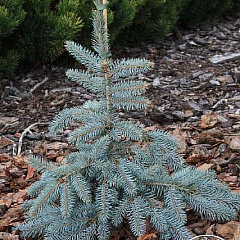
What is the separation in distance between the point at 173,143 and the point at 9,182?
3.52 ft

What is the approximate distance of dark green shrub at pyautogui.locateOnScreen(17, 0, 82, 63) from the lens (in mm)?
→ 4207

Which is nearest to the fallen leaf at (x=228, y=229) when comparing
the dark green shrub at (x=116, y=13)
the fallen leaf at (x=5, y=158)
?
the fallen leaf at (x=5, y=158)

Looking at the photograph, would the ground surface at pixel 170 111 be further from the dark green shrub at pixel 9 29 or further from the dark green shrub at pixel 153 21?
the dark green shrub at pixel 9 29

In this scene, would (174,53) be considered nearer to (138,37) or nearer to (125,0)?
(138,37)

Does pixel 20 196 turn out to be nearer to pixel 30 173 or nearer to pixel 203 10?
pixel 30 173

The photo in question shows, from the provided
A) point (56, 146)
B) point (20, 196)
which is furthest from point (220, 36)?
point (20, 196)

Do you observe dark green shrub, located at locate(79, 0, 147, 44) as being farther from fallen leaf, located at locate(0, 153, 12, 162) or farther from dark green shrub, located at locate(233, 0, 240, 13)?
dark green shrub, located at locate(233, 0, 240, 13)

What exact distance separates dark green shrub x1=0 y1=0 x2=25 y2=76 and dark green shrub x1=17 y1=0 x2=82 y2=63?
0.11m

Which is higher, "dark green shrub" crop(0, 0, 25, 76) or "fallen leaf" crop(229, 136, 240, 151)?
"dark green shrub" crop(0, 0, 25, 76)

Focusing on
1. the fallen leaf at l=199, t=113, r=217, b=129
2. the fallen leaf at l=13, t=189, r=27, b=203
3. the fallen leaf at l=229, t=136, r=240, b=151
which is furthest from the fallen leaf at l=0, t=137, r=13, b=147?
the fallen leaf at l=229, t=136, r=240, b=151

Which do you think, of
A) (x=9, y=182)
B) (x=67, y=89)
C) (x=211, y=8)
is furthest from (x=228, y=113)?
(x=211, y=8)

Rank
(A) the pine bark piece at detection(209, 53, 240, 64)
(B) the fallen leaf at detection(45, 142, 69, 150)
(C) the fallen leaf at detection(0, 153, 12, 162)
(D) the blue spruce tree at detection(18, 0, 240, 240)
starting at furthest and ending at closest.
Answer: (A) the pine bark piece at detection(209, 53, 240, 64)
(B) the fallen leaf at detection(45, 142, 69, 150)
(C) the fallen leaf at detection(0, 153, 12, 162)
(D) the blue spruce tree at detection(18, 0, 240, 240)

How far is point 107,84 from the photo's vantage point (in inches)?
88.7

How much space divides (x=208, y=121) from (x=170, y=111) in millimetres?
420
